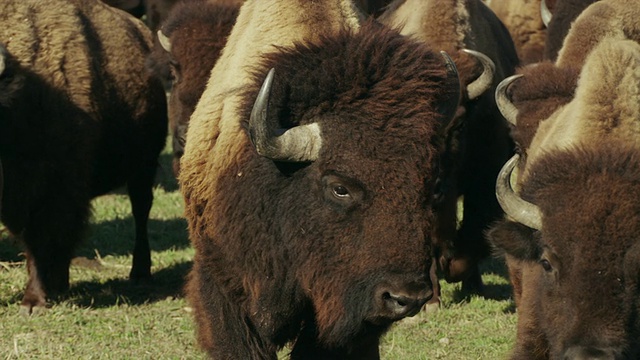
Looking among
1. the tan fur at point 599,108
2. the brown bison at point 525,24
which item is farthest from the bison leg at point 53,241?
the brown bison at point 525,24

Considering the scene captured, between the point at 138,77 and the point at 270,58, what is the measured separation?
14.0 feet

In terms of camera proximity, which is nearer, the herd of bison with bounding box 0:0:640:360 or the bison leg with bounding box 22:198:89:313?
the herd of bison with bounding box 0:0:640:360

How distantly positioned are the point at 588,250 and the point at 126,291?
468 centimetres

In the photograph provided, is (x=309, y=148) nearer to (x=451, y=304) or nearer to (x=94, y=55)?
(x=451, y=304)

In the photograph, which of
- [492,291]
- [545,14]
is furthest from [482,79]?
[545,14]

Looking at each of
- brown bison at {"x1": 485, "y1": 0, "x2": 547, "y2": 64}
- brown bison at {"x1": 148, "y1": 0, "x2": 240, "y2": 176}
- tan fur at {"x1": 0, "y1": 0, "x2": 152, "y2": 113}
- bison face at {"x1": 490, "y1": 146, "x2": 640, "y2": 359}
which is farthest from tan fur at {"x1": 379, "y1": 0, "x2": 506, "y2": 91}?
brown bison at {"x1": 485, "y1": 0, "x2": 547, "y2": 64}

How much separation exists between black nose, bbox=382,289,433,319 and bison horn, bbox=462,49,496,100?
12.1 feet

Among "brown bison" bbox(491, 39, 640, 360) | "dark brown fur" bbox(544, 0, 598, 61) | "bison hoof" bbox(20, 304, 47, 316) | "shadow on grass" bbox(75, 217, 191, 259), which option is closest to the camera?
"brown bison" bbox(491, 39, 640, 360)

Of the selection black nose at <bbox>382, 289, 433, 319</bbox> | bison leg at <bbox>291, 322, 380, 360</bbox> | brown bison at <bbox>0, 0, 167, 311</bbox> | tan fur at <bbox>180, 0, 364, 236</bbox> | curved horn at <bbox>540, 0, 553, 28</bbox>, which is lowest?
curved horn at <bbox>540, 0, 553, 28</bbox>

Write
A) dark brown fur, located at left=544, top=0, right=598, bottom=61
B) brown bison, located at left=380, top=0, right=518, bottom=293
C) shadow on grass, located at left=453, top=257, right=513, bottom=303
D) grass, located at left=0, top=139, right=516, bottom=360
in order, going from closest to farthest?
grass, located at left=0, top=139, right=516, bottom=360 < brown bison, located at left=380, top=0, right=518, bottom=293 < shadow on grass, located at left=453, top=257, right=513, bottom=303 < dark brown fur, located at left=544, top=0, right=598, bottom=61

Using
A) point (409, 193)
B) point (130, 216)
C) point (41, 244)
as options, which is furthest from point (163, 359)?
point (130, 216)

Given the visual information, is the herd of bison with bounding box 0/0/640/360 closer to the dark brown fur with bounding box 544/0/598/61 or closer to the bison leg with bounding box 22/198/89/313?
the bison leg with bounding box 22/198/89/313

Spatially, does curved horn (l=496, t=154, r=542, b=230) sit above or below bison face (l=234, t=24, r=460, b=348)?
below

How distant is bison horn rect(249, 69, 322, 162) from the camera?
15.4 feet
